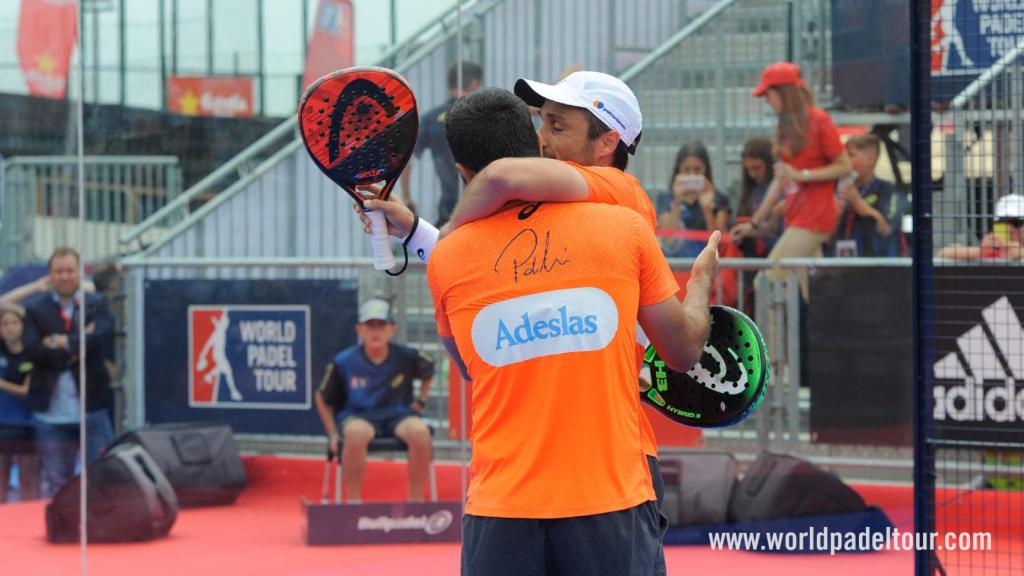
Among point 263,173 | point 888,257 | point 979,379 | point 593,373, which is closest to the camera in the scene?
point 593,373

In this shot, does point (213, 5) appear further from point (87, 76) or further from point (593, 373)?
point (593, 373)

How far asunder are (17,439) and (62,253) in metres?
1.09

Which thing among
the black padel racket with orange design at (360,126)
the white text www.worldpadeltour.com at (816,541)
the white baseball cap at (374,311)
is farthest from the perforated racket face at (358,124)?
the white baseball cap at (374,311)

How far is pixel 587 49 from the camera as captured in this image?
7.65m

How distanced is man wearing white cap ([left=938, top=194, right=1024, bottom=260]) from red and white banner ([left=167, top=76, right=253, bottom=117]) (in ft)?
12.3

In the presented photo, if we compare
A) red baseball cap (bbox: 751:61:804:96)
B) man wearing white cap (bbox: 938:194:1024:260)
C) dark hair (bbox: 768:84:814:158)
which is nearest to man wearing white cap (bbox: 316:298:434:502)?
dark hair (bbox: 768:84:814:158)

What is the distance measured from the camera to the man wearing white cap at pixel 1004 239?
20.5ft

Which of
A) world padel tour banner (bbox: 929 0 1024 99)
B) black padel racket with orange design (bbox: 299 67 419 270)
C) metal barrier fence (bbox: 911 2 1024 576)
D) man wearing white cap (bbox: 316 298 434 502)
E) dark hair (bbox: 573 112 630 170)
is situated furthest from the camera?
man wearing white cap (bbox: 316 298 434 502)

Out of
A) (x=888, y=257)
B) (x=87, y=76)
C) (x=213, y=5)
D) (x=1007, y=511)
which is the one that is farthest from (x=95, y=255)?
(x=1007, y=511)

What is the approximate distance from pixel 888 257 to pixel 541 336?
4.82 meters

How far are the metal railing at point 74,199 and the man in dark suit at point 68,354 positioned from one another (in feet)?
0.52

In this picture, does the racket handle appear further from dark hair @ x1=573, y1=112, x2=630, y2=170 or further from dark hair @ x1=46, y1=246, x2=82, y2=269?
dark hair @ x1=46, y1=246, x2=82, y2=269

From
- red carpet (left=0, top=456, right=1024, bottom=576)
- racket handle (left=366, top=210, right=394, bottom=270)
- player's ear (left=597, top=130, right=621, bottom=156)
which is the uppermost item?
player's ear (left=597, top=130, right=621, bottom=156)

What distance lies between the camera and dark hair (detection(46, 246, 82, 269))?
7.35 m
